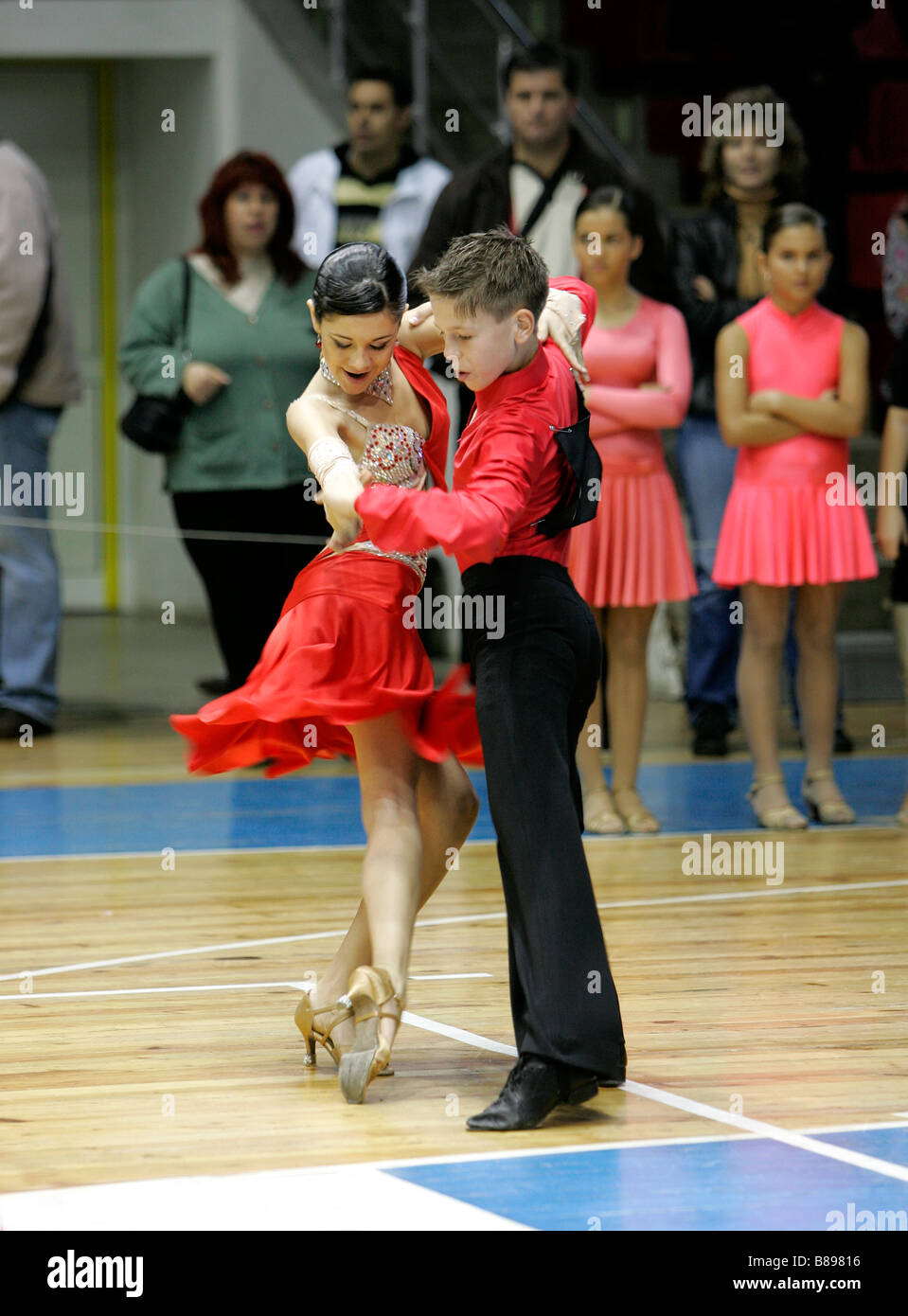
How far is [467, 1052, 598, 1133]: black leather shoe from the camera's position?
3051 millimetres

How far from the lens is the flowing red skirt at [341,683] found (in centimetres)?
330

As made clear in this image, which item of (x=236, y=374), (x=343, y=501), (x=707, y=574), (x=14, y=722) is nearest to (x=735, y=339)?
(x=707, y=574)

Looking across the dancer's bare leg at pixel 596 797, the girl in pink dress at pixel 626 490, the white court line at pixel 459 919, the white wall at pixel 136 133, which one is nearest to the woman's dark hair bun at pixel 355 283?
the white court line at pixel 459 919

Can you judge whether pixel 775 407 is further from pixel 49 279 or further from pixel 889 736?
pixel 49 279

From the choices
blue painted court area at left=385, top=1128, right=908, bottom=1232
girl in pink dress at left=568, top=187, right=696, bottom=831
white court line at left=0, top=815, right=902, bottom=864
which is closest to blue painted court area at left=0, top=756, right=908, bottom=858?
white court line at left=0, top=815, right=902, bottom=864

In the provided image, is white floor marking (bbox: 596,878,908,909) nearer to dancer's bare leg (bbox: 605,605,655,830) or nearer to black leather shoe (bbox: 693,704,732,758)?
dancer's bare leg (bbox: 605,605,655,830)

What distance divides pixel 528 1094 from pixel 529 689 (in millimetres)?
586

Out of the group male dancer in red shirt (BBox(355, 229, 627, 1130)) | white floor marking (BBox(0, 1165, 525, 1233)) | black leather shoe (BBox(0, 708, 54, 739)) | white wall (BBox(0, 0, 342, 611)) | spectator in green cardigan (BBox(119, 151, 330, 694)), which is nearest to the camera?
white floor marking (BBox(0, 1165, 525, 1233))

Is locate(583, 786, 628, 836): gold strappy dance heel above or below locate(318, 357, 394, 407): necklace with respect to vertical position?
below

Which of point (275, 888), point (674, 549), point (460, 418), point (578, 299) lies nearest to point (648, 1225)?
point (578, 299)

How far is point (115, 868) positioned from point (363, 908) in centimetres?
195

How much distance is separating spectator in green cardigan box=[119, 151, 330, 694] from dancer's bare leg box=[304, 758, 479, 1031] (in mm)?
3462

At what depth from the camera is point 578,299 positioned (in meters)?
3.44

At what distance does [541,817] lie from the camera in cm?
310
